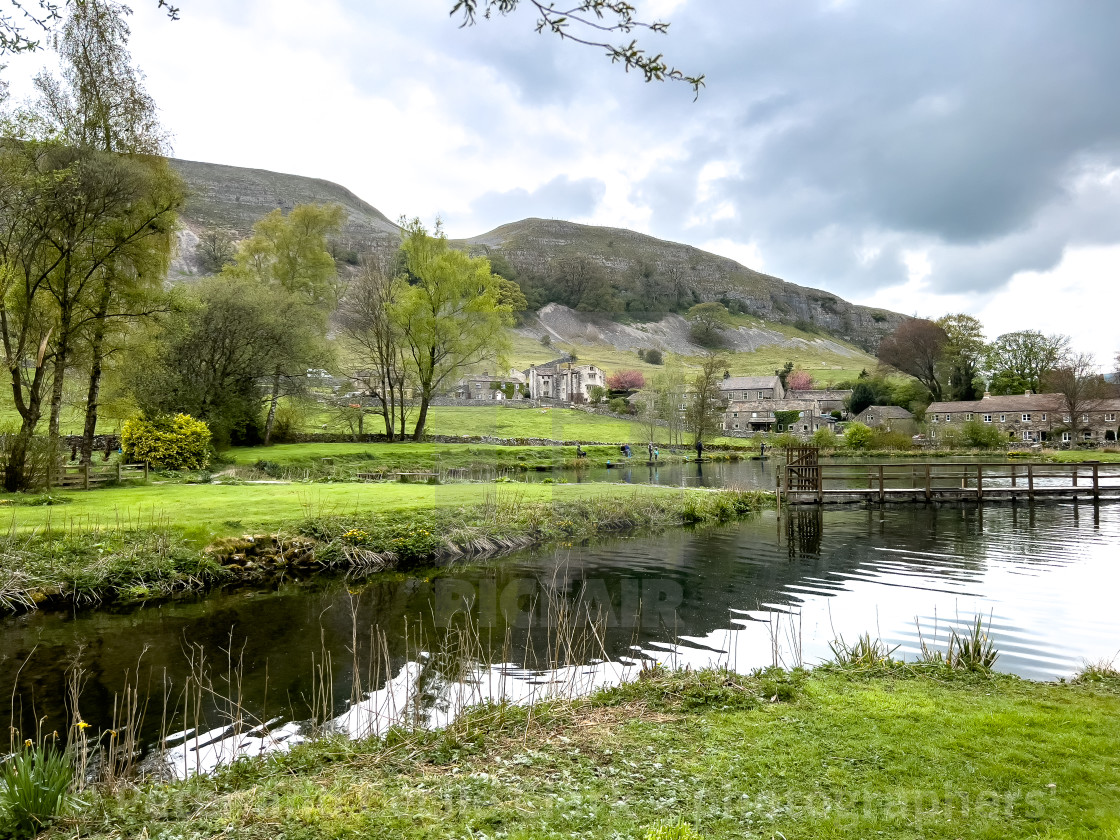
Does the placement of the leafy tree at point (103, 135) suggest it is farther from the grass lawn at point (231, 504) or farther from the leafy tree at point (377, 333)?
the leafy tree at point (377, 333)

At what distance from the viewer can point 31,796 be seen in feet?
14.5

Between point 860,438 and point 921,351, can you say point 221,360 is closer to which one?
point 860,438

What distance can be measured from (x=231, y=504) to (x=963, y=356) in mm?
102331

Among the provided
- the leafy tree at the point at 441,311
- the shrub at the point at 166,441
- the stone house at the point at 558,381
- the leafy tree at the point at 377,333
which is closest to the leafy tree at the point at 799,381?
the stone house at the point at 558,381

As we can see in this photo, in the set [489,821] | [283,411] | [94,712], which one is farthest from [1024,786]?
[283,411]

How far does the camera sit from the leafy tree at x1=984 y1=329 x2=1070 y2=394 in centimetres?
8756

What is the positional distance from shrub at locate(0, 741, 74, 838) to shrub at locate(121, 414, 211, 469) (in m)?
24.9

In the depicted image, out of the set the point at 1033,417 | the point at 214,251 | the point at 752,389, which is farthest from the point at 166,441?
the point at 214,251

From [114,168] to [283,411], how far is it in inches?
806

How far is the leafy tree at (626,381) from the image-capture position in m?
116

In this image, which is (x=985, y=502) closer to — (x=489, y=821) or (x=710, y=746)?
(x=710, y=746)

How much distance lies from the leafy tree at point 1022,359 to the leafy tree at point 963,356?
1.66 metres

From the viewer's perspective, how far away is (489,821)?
4355mm

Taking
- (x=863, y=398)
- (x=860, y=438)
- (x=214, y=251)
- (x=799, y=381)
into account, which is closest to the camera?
(x=860, y=438)
